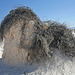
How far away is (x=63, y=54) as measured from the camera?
445 cm

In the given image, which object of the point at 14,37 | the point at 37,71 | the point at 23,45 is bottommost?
the point at 37,71

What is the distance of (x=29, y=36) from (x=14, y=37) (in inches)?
30.0

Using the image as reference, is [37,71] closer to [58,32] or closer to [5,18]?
[58,32]

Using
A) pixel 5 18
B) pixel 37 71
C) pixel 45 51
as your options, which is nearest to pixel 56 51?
pixel 45 51

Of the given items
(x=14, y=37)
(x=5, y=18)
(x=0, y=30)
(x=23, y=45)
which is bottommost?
(x=23, y=45)

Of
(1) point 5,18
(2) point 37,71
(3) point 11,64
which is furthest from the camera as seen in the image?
(1) point 5,18

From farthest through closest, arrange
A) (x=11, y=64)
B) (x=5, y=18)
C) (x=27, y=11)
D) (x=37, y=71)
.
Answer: (x=5, y=18)
(x=27, y=11)
(x=11, y=64)
(x=37, y=71)

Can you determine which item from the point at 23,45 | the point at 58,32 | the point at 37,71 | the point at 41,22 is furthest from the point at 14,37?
the point at 58,32

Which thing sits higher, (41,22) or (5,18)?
(5,18)

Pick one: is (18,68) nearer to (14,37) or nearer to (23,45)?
(23,45)

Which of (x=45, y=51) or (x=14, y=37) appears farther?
(x=14, y=37)

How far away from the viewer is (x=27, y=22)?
441cm

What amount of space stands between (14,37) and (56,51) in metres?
2.16

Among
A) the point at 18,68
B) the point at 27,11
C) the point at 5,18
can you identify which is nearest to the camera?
the point at 18,68
